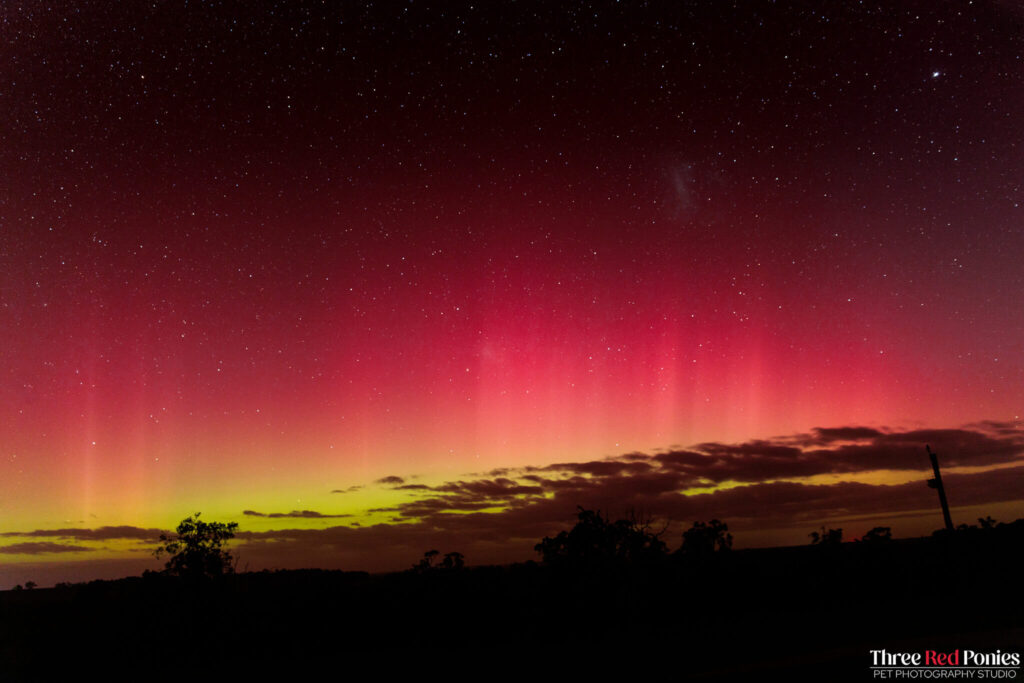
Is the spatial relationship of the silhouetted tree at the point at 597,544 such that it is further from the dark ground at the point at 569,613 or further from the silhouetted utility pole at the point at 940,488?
the silhouetted utility pole at the point at 940,488

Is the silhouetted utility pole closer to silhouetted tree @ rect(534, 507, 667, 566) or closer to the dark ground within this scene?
the dark ground

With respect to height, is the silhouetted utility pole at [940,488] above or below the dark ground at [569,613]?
above

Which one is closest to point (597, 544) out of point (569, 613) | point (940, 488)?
point (569, 613)

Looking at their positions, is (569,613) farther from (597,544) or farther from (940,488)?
(940,488)

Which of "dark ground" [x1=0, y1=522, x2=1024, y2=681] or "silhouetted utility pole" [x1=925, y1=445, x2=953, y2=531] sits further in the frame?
"silhouetted utility pole" [x1=925, y1=445, x2=953, y2=531]

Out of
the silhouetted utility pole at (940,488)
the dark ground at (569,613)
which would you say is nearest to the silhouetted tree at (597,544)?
the dark ground at (569,613)

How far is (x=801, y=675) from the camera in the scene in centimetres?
1005

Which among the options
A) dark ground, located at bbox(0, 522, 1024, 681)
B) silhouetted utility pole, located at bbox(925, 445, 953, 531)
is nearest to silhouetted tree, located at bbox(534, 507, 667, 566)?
dark ground, located at bbox(0, 522, 1024, 681)

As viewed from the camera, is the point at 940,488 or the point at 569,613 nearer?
the point at 569,613

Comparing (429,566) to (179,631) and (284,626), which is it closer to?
(284,626)

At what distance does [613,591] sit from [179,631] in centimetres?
1371

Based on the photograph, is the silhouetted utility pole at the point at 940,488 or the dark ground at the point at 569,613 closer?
the dark ground at the point at 569,613

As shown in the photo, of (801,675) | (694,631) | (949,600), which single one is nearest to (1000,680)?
(801,675)

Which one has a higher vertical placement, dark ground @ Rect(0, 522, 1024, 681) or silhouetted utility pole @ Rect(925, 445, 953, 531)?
silhouetted utility pole @ Rect(925, 445, 953, 531)
